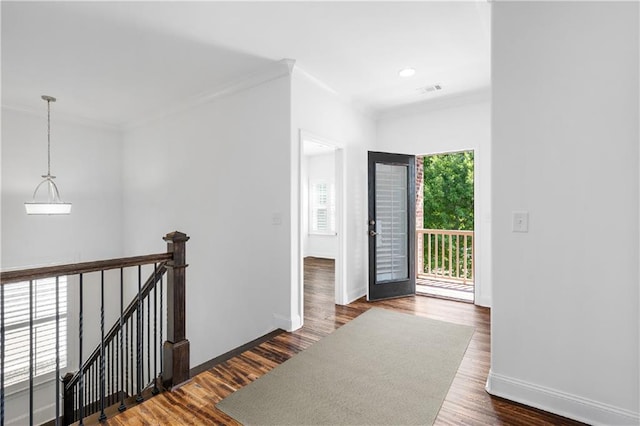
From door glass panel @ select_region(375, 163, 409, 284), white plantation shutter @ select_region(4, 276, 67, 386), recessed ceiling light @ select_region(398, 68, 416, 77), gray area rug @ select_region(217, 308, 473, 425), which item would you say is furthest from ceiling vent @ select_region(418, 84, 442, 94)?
white plantation shutter @ select_region(4, 276, 67, 386)

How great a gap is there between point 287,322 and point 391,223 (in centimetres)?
209

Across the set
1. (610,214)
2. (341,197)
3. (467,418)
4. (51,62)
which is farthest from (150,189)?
(610,214)

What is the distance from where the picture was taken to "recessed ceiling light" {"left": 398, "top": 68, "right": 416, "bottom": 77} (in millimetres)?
3290

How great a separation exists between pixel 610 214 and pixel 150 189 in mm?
5505

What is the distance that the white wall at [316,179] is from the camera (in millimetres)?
7668

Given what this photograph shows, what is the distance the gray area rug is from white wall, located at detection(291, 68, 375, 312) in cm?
78

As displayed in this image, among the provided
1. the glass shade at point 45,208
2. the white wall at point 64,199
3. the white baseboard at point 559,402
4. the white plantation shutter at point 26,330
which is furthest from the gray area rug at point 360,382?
the white wall at point 64,199

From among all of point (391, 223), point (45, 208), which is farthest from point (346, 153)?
point (45, 208)

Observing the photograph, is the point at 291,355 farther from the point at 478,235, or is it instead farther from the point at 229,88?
the point at 229,88

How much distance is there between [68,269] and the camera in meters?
1.69

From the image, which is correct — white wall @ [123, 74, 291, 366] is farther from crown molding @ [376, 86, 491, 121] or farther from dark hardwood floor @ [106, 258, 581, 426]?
crown molding @ [376, 86, 491, 121]

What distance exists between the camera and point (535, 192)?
1.90 metres

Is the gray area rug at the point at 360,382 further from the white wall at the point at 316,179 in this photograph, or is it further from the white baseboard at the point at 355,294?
the white wall at the point at 316,179

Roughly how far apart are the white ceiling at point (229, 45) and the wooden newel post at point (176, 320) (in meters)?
1.77
